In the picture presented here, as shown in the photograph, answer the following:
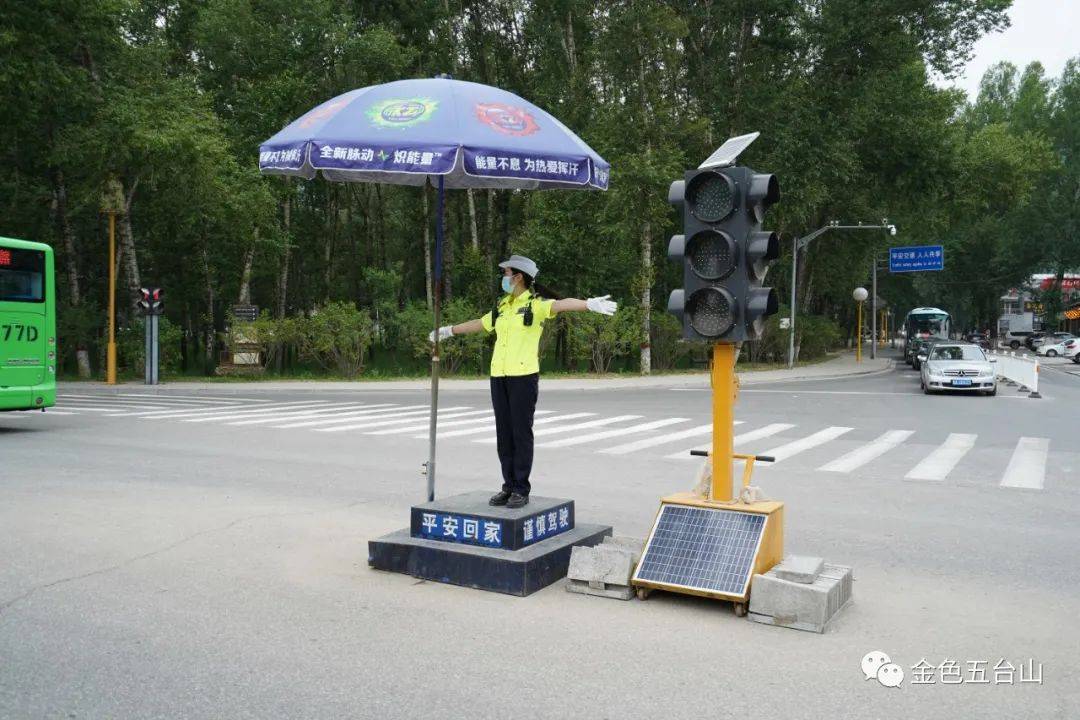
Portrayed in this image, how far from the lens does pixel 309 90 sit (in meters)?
32.4

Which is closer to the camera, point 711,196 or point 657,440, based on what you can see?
point 711,196

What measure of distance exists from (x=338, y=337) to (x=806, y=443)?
19.3 m

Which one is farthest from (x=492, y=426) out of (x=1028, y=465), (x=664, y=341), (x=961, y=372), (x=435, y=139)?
(x=664, y=341)

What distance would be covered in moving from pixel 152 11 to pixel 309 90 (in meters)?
8.94

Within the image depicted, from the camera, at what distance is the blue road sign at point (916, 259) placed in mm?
47969

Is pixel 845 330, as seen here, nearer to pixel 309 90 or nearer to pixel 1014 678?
pixel 309 90

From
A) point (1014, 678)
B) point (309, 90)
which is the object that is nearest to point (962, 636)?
point (1014, 678)

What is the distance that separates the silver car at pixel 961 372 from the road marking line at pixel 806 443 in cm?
930

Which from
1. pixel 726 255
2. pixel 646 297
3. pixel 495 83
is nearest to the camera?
pixel 726 255

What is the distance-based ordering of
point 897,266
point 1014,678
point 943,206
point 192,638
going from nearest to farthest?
point 1014,678 < point 192,638 < point 943,206 < point 897,266

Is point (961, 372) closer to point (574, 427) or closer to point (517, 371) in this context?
point (574, 427)

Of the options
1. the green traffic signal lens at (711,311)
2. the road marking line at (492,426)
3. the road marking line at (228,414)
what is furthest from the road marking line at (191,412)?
the green traffic signal lens at (711,311)

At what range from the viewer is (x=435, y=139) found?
5910 millimetres

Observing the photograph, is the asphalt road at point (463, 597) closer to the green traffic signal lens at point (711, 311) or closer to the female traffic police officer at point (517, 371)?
the female traffic police officer at point (517, 371)
